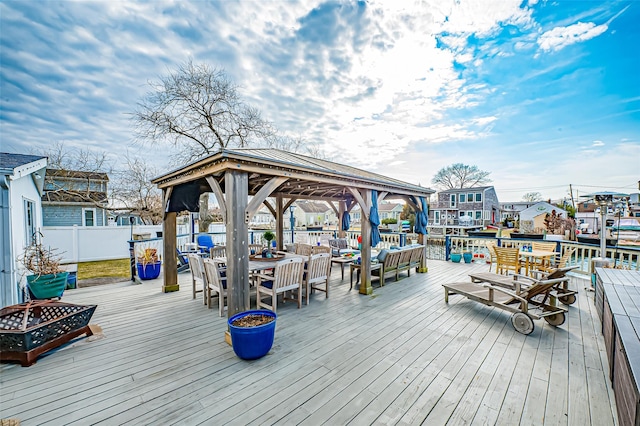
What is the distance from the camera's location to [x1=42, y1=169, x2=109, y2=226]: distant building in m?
11.6

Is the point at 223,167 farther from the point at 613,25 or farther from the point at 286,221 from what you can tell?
the point at 286,221

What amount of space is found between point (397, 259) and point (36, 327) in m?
6.41

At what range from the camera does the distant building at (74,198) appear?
11.6 meters

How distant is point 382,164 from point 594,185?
25822 mm

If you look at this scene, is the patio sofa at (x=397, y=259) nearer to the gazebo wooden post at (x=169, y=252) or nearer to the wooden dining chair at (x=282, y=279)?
the wooden dining chair at (x=282, y=279)

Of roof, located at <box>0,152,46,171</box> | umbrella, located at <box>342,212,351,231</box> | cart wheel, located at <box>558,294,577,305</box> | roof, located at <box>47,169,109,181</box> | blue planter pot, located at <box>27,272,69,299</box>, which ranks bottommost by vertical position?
cart wheel, located at <box>558,294,577,305</box>

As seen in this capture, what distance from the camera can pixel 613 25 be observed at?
6.16 metres

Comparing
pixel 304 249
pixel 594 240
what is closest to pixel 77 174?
pixel 304 249

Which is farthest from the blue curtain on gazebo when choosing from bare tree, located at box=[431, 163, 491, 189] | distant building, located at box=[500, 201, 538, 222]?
distant building, located at box=[500, 201, 538, 222]

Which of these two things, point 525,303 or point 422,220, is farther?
point 422,220

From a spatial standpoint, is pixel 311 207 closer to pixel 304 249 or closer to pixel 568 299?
pixel 304 249

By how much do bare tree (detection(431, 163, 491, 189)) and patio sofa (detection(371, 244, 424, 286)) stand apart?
30.7m

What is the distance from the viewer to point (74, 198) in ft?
40.2

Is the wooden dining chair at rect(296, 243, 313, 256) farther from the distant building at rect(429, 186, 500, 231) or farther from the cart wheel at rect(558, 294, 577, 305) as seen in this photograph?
the distant building at rect(429, 186, 500, 231)
